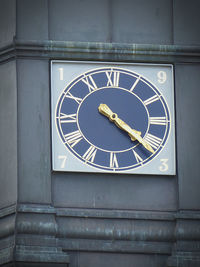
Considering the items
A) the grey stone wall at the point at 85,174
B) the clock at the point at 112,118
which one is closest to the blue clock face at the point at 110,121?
the clock at the point at 112,118

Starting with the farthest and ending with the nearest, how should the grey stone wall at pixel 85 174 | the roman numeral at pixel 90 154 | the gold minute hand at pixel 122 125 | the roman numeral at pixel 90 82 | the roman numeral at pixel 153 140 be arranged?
the roman numeral at pixel 90 82, the roman numeral at pixel 153 140, the gold minute hand at pixel 122 125, the roman numeral at pixel 90 154, the grey stone wall at pixel 85 174

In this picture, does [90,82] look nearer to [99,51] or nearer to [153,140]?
[99,51]

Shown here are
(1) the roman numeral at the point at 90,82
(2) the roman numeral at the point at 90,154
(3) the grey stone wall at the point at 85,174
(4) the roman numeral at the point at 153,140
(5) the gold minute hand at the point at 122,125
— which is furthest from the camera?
(1) the roman numeral at the point at 90,82

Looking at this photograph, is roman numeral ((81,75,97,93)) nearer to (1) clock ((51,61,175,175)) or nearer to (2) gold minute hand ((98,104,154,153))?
(1) clock ((51,61,175,175))

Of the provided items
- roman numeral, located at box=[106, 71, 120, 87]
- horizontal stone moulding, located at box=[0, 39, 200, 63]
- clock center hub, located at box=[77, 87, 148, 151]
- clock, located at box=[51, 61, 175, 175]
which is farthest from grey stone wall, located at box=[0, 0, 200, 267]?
clock center hub, located at box=[77, 87, 148, 151]

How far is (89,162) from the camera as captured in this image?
3244 cm

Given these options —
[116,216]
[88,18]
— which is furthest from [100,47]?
[116,216]

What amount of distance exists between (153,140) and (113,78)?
115 cm

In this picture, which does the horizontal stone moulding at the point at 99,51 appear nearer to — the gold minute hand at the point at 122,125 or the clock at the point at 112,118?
the clock at the point at 112,118

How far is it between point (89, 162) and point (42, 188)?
84cm

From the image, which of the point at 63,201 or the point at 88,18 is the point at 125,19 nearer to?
the point at 88,18

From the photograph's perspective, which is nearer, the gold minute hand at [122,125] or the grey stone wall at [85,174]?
the grey stone wall at [85,174]

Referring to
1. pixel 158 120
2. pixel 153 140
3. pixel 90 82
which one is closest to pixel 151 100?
pixel 158 120

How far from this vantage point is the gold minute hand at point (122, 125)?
32594 mm
